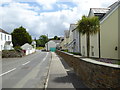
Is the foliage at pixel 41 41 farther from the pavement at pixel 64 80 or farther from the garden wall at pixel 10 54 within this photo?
the pavement at pixel 64 80

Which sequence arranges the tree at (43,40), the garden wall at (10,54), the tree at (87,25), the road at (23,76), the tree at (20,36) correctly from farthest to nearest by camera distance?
the tree at (43,40) → the tree at (20,36) → the garden wall at (10,54) → the tree at (87,25) → the road at (23,76)

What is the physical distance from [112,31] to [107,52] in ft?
7.43

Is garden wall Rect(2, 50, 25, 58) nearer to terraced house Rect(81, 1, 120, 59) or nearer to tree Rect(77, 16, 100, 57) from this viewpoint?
terraced house Rect(81, 1, 120, 59)

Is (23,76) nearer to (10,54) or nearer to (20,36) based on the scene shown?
(10,54)

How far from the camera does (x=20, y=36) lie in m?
88.6

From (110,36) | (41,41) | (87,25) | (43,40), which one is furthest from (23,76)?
(43,40)

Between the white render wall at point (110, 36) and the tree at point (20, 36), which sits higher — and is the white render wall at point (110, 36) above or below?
below

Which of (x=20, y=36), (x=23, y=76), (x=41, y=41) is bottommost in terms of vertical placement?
(x=23, y=76)

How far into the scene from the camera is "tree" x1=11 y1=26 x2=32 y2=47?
88.3 meters

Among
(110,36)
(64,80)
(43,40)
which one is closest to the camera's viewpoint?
(64,80)

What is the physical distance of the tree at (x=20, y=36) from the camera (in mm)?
88312

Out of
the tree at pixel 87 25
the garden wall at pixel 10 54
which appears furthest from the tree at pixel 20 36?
the tree at pixel 87 25

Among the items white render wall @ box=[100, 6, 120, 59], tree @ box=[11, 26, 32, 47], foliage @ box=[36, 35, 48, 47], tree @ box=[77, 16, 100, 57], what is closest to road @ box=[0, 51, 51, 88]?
tree @ box=[77, 16, 100, 57]

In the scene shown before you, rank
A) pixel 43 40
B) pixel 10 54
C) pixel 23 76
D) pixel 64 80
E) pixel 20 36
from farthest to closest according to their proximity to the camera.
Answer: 1. pixel 43 40
2. pixel 20 36
3. pixel 10 54
4. pixel 23 76
5. pixel 64 80
